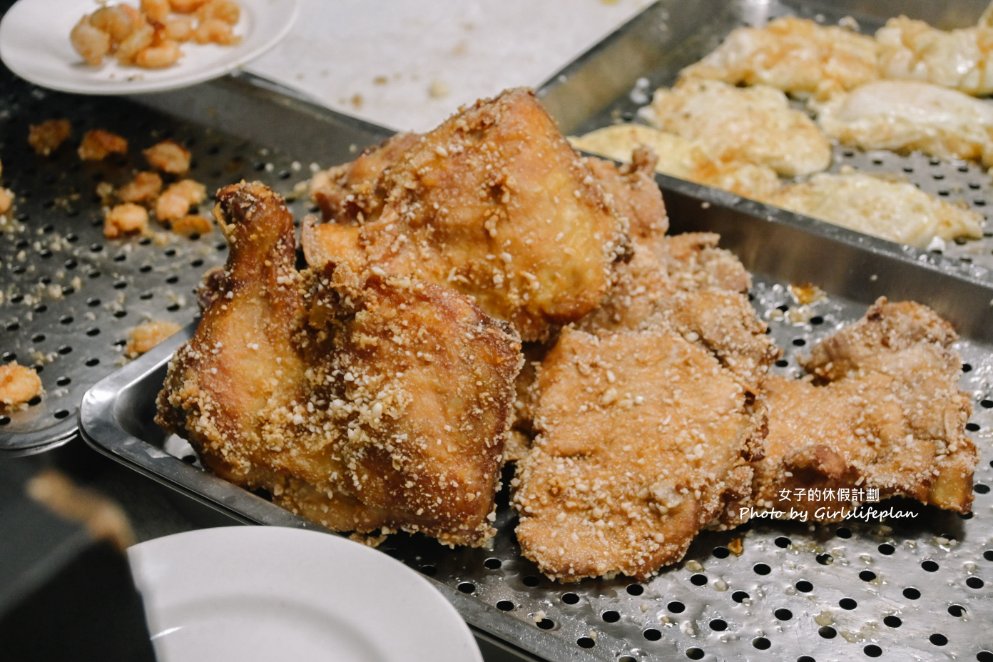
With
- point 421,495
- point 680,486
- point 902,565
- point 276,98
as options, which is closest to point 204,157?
point 276,98

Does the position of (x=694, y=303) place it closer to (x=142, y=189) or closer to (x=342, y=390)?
(x=342, y=390)

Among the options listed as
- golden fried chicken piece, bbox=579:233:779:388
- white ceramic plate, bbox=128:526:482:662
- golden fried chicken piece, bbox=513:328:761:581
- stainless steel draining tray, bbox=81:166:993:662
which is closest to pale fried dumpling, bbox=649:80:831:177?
golden fried chicken piece, bbox=579:233:779:388

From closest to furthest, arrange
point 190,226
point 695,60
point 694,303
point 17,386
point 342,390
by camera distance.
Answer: point 342,390 < point 694,303 < point 17,386 < point 190,226 < point 695,60

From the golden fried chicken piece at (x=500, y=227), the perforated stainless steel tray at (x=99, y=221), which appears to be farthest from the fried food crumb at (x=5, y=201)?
the golden fried chicken piece at (x=500, y=227)

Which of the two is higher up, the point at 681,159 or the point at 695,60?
the point at 695,60

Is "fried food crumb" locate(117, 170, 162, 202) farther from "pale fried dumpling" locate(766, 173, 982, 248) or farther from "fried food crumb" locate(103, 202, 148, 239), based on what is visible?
"pale fried dumpling" locate(766, 173, 982, 248)

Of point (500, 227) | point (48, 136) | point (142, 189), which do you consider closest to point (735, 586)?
point (500, 227)

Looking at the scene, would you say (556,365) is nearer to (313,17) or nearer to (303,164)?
(303,164)
